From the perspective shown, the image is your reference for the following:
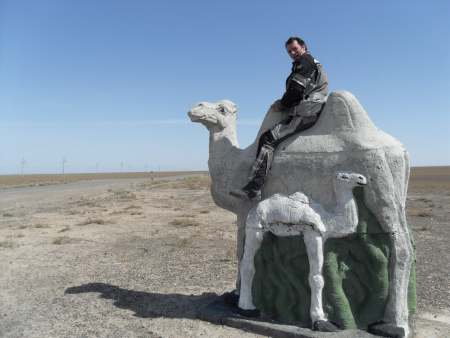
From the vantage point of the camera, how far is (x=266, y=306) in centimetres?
560

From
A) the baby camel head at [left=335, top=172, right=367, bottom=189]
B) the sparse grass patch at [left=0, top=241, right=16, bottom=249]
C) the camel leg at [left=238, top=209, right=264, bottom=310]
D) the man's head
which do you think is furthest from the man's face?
the sparse grass patch at [left=0, top=241, right=16, bottom=249]

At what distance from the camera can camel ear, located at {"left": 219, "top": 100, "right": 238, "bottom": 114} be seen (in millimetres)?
6258

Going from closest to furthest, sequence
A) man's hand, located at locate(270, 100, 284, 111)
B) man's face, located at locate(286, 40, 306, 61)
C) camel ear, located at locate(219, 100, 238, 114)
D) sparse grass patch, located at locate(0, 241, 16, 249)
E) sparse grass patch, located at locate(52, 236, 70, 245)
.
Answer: man's face, located at locate(286, 40, 306, 61)
man's hand, located at locate(270, 100, 284, 111)
camel ear, located at locate(219, 100, 238, 114)
sparse grass patch, located at locate(0, 241, 16, 249)
sparse grass patch, located at locate(52, 236, 70, 245)

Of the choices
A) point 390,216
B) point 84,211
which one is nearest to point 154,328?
point 390,216

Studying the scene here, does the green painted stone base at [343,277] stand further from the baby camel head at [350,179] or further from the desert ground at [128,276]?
the desert ground at [128,276]

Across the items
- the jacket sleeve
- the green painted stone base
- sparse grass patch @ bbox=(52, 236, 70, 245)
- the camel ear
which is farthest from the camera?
sparse grass patch @ bbox=(52, 236, 70, 245)

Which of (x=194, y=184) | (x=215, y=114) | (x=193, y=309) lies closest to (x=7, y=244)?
(x=193, y=309)

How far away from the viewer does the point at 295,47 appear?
5.42m

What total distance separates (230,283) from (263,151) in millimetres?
3723

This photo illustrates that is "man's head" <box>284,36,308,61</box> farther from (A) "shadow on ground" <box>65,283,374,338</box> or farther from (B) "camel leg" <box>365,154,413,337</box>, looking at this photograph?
(A) "shadow on ground" <box>65,283,374,338</box>

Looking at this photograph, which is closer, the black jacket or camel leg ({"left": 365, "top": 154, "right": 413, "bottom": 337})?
camel leg ({"left": 365, "top": 154, "right": 413, "bottom": 337})

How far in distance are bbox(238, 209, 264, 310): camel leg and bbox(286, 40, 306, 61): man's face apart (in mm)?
2070

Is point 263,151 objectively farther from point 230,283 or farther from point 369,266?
point 230,283

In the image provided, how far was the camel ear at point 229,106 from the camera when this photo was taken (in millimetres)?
6258
